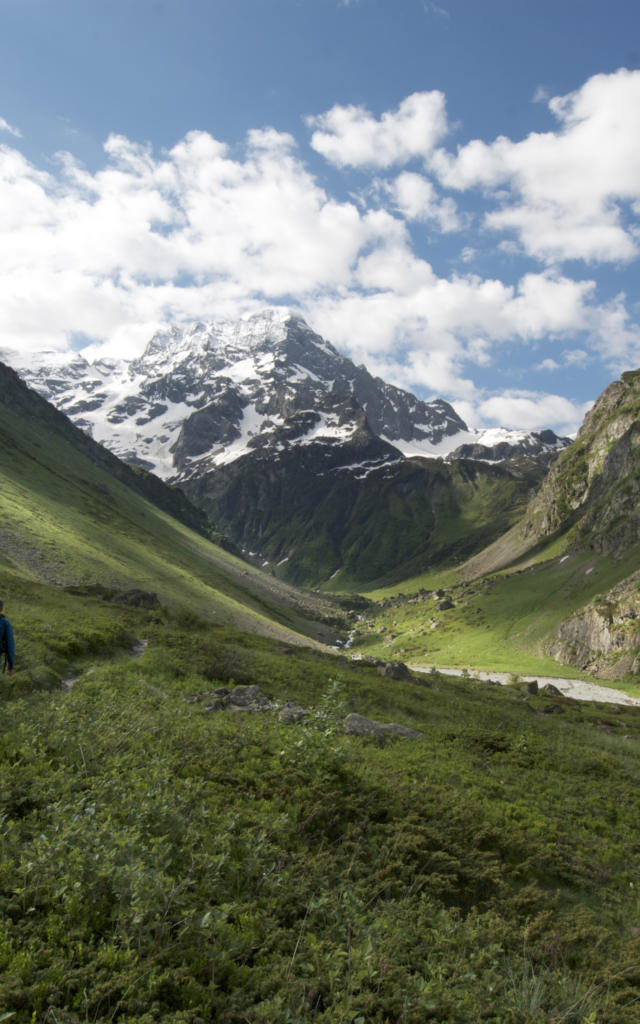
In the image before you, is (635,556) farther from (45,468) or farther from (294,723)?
(45,468)

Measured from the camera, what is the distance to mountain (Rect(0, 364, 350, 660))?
56.8 m

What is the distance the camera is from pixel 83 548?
265 ft

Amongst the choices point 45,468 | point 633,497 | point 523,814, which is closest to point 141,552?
point 45,468

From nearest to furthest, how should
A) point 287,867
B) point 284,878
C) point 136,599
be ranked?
point 284,878 < point 287,867 < point 136,599

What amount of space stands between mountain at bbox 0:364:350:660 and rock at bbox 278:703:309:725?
1234 cm

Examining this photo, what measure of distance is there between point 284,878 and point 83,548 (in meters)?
81.6

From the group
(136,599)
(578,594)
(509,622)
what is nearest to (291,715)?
(136,599)

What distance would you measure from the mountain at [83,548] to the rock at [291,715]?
1234cm

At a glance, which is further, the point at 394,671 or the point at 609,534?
the point at 609,534

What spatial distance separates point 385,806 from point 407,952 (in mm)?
4675

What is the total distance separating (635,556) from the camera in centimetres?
11294

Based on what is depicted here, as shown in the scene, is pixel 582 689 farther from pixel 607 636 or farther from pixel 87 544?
pixel 87 544

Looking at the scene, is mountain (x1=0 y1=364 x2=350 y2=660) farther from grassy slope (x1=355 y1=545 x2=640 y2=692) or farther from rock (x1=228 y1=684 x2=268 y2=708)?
grassy slope (x1=355 y1=545 x2=640 y2=692)

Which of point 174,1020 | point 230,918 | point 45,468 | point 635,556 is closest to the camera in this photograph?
point 174,1020
